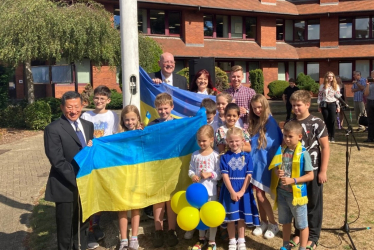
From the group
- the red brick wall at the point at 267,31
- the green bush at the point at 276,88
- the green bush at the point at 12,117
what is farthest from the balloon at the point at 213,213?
the red brick wall at the point at 267,31

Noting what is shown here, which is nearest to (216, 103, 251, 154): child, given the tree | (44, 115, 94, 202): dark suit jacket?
(44, 115, 94, 202): dark suit jacket

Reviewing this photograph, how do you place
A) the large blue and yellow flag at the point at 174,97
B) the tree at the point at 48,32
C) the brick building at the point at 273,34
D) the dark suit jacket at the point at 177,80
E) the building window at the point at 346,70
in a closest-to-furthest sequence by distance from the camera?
the large blue and yellow flag at the point at 174,97 → the dark suit jacket at the point at 177,80 → the tree at the point at 48,32 → the brick building at the point at 273,34 → the building window at the point at 346,70

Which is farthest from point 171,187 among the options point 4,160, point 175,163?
point 4,160

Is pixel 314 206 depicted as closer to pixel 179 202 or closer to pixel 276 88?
pixel 179 202

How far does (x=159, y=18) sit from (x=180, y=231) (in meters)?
25.7

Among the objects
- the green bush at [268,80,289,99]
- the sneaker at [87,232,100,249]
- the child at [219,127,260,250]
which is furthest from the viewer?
the green bush at [268,80,289,99]

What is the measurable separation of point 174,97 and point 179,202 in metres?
1.79

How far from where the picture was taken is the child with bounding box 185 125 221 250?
14.8 feet

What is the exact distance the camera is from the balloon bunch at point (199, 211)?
4.30 metres

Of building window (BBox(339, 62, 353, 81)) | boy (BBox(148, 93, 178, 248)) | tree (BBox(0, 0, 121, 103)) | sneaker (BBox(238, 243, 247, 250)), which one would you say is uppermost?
tree (BBox(0, 0, 121, 103))

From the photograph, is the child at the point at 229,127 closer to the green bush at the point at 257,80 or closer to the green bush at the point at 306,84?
the green bush at the point at 257,80

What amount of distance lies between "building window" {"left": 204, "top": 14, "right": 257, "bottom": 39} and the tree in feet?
52.1

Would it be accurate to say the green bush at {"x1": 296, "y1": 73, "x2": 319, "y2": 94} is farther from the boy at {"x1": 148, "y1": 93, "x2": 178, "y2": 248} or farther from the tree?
the boy at {"x1": 148, "y1": 93, "x2": 178, "y2": 248}

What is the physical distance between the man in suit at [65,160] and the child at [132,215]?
53 cm
